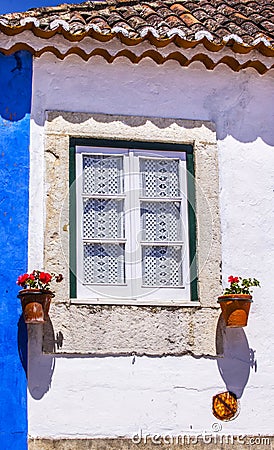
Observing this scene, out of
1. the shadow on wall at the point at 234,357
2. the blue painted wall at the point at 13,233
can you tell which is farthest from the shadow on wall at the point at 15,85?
the shadow on wall at the point at 234,357

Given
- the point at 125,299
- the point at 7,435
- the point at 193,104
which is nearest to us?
the point at 7,435

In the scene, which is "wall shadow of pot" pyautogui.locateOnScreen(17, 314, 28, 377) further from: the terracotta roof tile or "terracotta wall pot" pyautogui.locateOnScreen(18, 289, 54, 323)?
the terracotta roof tile

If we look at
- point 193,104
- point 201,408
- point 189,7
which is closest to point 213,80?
point 193,104

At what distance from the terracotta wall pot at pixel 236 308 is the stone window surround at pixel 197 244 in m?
0.14

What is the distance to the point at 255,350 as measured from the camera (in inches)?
302

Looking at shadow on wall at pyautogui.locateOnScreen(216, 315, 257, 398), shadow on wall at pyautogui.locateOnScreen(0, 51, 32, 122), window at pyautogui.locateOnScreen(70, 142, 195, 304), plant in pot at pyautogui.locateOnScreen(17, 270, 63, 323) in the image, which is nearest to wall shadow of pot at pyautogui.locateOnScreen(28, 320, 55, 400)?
plant in pot at pyautogui.locateOnScreen(17, 270, 63, 323)

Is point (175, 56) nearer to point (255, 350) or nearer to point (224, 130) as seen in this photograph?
point (224, 130)

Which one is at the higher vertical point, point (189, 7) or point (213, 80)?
point (189, 7)

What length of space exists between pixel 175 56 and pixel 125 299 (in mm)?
2048

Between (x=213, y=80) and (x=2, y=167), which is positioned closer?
(x=2, y=167)

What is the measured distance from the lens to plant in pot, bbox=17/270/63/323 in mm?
7121

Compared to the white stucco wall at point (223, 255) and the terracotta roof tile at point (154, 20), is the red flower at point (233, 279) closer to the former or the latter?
the white stucco wall at point (223, 255)

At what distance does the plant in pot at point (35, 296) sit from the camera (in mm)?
7121

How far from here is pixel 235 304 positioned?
7.49 meters
